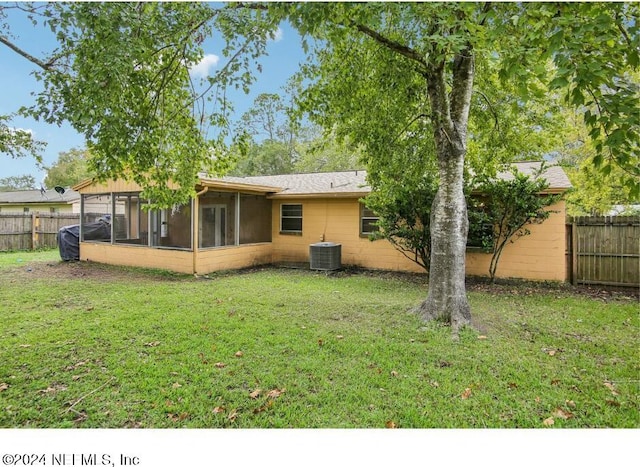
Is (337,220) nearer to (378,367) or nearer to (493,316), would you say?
(493,316)

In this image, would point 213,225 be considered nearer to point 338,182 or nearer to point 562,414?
point 338,182

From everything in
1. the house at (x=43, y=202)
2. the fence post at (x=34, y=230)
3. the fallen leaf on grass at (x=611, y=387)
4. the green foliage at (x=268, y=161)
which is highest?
the green foliage at (x=268, y=161)

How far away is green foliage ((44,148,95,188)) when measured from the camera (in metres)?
31.2

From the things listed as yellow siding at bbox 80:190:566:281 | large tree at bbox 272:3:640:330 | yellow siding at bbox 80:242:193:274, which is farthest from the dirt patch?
large tree at bbox 272:3:640:330

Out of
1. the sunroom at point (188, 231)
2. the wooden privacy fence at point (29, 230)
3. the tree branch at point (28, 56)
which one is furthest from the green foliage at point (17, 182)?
the tree branch at point (28, 56)

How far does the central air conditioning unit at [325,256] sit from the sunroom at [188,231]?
6.75 ft

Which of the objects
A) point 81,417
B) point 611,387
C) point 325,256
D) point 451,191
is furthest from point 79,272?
point 611,387

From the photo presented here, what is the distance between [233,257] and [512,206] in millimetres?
7246

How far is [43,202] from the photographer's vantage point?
70.1ft

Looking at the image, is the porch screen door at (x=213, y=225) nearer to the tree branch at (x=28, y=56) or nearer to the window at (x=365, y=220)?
the window at (x=365, y=220)

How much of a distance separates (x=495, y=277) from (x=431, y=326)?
4831 mm

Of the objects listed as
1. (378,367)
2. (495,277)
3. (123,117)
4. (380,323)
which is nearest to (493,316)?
(380,323)

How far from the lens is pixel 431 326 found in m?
4.79

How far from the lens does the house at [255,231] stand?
9219 mm
